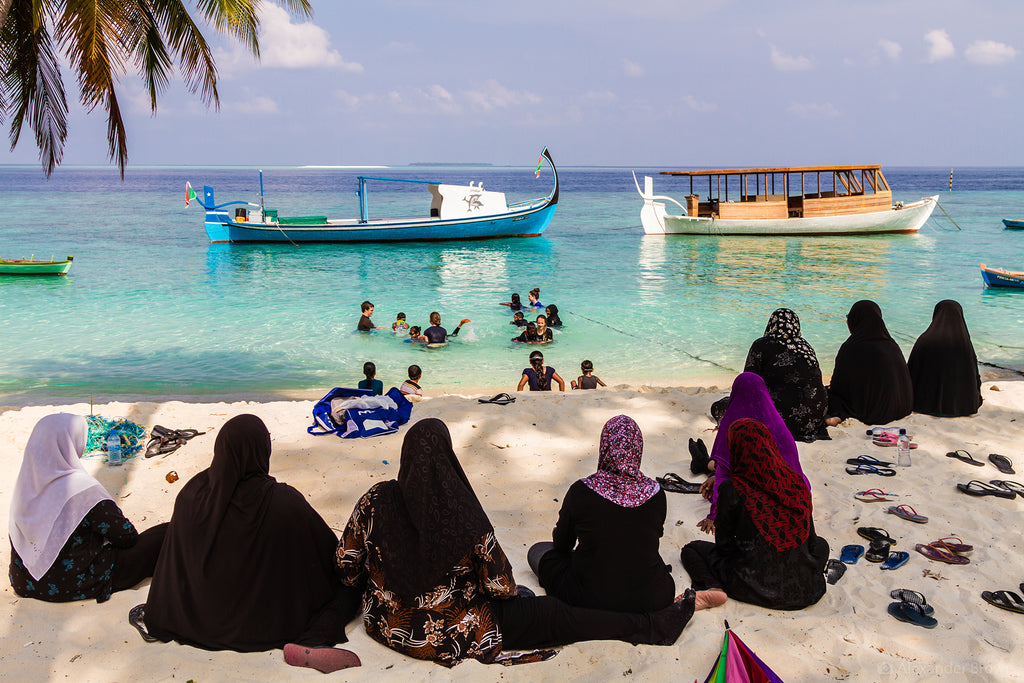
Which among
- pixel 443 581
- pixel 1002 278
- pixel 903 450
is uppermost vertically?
pixel 1002 278

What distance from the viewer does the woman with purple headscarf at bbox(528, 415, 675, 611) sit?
3.13m

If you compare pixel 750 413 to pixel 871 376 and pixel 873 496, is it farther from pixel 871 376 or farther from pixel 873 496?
→ pixel 871 376

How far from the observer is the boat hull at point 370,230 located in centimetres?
2677

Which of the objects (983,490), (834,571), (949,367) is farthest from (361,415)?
(949,367)

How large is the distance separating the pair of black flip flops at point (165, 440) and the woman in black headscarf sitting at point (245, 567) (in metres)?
2.62

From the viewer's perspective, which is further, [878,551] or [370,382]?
[370,382]

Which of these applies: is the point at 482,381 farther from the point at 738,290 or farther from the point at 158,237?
the point at 158,237

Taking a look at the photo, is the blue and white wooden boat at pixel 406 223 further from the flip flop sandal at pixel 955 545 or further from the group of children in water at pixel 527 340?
the flip flop sandal at pixel 955 545

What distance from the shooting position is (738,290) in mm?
18422

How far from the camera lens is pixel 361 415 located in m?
6.12

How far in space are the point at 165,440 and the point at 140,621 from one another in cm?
287

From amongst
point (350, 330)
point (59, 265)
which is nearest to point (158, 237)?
point (59, 265)

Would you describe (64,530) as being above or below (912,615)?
above

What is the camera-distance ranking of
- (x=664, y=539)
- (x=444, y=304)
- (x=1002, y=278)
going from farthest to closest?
(x=444, y=304) → (x=1002, y=278) → (x=664, y=539)
